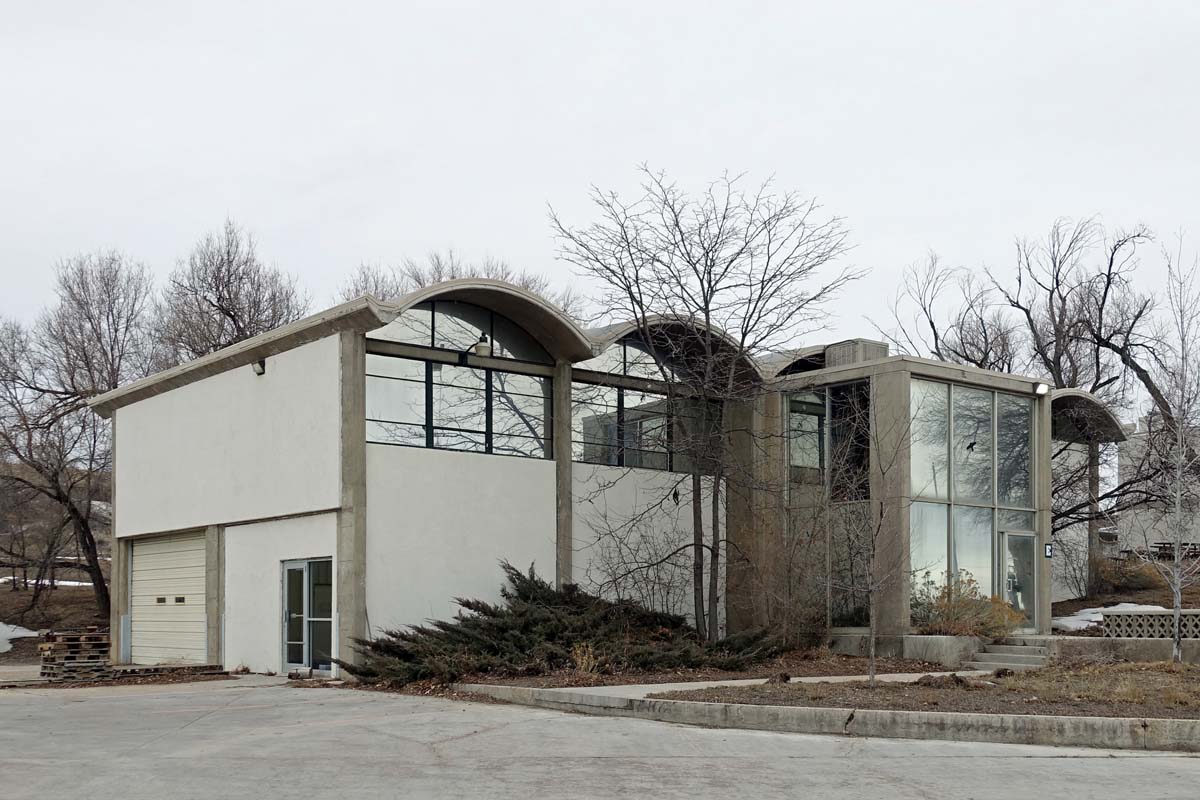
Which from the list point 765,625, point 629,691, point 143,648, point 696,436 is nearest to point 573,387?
point 696,436

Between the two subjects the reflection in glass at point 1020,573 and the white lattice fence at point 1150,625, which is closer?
the white lattice fence at point 1150,625

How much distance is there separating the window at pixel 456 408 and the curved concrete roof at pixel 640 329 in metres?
1.27

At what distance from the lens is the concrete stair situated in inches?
826

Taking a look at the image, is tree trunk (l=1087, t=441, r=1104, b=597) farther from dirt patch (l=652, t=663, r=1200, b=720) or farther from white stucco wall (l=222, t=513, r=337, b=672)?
white stucco wall (l=222, t=513, r=337, b=672)

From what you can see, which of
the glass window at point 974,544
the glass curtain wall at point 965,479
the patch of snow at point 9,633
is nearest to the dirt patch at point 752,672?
the glass curtain wall at point 965,479

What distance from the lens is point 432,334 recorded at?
2223cm

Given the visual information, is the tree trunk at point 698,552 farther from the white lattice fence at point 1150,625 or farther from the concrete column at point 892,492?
the white lattice fence at point 1150,625

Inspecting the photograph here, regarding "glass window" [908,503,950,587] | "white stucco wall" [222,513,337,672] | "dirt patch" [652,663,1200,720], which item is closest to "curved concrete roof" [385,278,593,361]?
"white stucco wall" [222,513,337,672]

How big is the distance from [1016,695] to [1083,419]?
1571cm

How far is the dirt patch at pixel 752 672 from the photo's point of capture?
1767 cm

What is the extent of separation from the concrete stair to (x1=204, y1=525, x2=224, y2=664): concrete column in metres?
13.5

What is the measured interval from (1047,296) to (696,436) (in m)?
21.3

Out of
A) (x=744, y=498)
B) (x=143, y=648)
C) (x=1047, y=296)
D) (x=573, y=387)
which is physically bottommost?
(x=143, y=648)

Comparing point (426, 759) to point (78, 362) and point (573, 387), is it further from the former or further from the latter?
point (78, 362)
